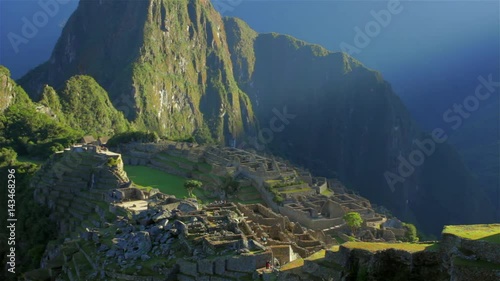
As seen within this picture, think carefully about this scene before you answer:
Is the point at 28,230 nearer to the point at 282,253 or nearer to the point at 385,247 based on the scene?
the point at 282,253

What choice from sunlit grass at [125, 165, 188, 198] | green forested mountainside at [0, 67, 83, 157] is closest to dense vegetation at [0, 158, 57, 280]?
sunlit grass at [125, 165, 188, 198]

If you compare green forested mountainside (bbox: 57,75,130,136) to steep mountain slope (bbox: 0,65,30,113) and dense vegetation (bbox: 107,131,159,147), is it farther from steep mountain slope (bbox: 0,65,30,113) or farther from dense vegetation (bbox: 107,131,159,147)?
dense vegetation (bbox: 107,131,159,147)

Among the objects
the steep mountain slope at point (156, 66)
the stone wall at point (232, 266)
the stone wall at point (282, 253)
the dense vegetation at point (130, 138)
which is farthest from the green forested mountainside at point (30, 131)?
the stone wall at point (232, 266)

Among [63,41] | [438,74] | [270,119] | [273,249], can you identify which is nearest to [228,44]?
[270,119]

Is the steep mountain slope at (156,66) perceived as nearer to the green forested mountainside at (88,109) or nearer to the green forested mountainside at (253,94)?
the green forested mountainside at (253,94)

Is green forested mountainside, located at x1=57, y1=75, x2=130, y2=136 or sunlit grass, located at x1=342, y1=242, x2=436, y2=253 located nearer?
sunlit grass, located at x1=342, y1=242, x2=436, y2=253

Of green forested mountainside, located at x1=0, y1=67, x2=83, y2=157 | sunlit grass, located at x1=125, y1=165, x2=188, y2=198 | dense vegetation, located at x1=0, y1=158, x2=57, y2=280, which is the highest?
green forested mountainside, located at x1=0, y1=67, x2=83, y2=157

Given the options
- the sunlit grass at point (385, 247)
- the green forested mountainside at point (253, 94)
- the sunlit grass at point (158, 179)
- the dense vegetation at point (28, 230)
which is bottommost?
the dense vegetation at point (28, 230)
